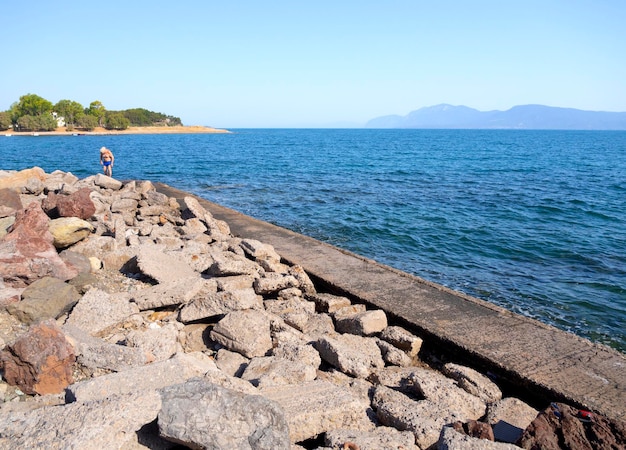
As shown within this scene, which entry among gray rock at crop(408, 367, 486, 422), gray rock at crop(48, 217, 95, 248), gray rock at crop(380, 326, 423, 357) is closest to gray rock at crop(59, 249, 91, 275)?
gray rock at crop(48, 217, 95, 248)

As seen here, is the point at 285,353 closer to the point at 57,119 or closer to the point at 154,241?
the point at 154,241

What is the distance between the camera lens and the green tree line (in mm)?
82188

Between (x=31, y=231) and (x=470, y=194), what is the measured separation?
16301 millimetres

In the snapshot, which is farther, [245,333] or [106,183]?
[106,183]

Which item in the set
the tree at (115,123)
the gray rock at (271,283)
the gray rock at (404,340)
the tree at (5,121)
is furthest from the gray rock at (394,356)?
the tree at (115,123)

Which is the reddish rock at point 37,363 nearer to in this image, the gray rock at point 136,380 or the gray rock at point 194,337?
the gray rock at point 136,380

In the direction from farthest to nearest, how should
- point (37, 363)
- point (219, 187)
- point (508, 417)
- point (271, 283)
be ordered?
point (219, 187)
point (271, 283)
point (508, 417)
point (37, 363)

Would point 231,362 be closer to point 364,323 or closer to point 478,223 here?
point 364,323

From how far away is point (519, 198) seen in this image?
17.4m

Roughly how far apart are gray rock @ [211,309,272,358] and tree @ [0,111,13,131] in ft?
329

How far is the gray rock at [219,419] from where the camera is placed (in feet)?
7.79

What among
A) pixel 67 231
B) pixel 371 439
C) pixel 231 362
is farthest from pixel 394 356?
pixel 67 231

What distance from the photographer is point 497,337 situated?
4645mm

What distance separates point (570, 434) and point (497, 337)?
198 centimetres
